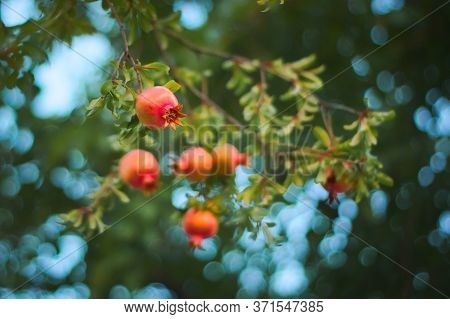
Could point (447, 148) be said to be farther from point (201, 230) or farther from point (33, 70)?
point (33, 70)

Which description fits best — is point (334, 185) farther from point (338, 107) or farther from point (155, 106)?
point (155, 106)

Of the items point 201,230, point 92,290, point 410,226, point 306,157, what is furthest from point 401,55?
point 92,290

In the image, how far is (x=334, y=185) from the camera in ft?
4.43

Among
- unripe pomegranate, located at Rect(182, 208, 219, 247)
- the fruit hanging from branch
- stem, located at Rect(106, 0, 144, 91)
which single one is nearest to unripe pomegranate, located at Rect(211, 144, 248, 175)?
the fruit hanging from branch

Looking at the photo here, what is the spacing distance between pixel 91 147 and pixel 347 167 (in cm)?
132

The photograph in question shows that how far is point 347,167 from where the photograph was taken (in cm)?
130

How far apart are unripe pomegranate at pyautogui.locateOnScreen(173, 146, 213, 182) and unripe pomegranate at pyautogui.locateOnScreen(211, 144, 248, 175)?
15mm

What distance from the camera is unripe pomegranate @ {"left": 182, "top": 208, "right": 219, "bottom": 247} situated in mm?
1353

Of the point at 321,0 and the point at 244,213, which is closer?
the point at 244,213

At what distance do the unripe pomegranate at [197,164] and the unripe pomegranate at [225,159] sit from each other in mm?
15

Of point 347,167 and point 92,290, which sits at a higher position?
point 92,290

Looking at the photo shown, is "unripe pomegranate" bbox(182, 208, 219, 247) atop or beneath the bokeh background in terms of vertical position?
beneath

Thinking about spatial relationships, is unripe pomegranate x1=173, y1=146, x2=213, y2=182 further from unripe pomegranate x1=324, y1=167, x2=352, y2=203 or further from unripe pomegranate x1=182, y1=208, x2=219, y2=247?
unripe pomegranate x1=324, y1=167, x2=352, y2=203

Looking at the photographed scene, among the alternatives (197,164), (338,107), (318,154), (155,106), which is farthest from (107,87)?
(338,107)
